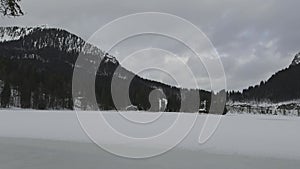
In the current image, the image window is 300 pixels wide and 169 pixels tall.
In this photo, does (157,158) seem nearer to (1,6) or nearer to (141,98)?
(1,6)

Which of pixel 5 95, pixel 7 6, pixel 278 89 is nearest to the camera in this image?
pixel 7 6

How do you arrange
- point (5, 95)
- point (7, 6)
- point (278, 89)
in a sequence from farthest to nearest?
point (278, 89) < point (5, 95) < point (7, 6)

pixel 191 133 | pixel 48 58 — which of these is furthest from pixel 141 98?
pixel 48 58

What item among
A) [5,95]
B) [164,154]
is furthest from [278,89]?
[164,154]

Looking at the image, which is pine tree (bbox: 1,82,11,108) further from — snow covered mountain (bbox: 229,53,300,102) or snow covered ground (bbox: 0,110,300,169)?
snow covered mountain (bbox: 229,53,300,102)

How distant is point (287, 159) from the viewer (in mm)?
6539

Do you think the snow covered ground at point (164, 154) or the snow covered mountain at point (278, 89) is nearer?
the snow covered ground at point (164, 154)

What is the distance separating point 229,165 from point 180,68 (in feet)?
8.78

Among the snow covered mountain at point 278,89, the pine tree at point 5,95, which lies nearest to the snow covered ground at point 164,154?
the pine tree at point 5,95

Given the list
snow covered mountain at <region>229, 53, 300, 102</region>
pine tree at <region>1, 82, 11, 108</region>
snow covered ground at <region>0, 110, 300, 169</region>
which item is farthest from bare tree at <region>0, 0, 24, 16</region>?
snow covered mountain at <region>229, 53, 300, 102</region>

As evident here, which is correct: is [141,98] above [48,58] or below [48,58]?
below

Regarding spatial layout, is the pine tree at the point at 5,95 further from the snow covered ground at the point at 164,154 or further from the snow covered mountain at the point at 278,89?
the snow covered mountain at the point at 278,89

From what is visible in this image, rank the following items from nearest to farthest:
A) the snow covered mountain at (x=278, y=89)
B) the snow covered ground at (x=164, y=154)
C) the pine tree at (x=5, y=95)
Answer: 1. the snow covered ground at (x=164, y=154)
2. the pine tree at (x=5, y=95)
3. the snow covered mountain at (x=278, y=89)

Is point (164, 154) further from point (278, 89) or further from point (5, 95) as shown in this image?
point (278, 89)
